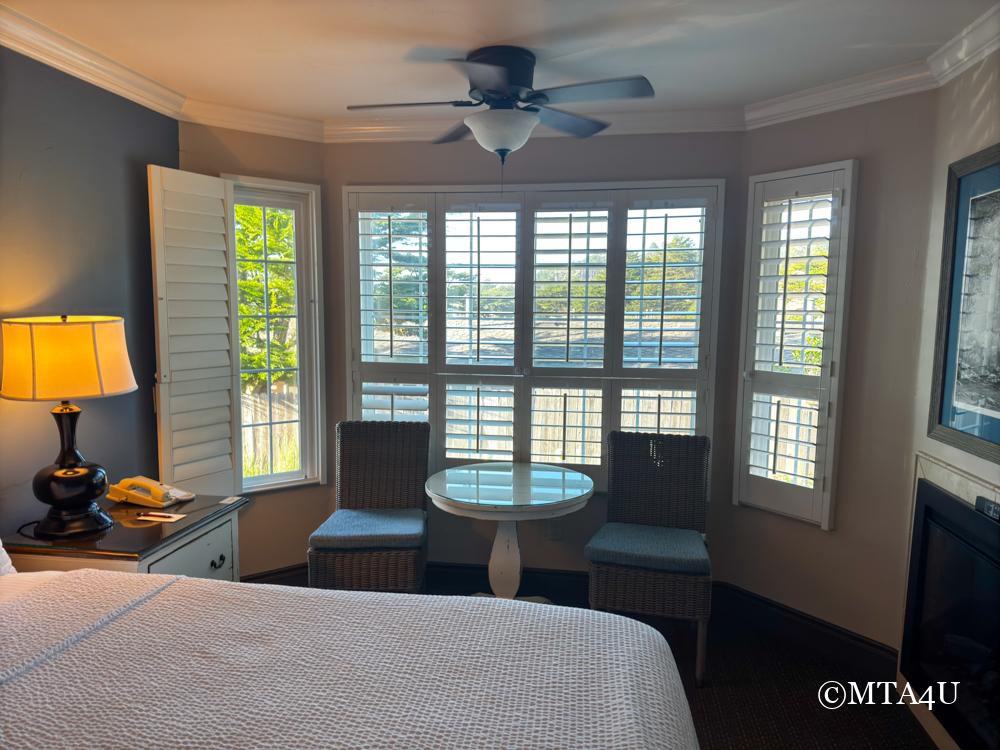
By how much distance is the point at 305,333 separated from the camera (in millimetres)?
3379

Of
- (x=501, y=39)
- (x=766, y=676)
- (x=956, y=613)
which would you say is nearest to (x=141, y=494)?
(x=501, y=39)

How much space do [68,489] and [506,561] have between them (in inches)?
68.3

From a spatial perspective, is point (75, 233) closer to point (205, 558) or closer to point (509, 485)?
point (205, 558)

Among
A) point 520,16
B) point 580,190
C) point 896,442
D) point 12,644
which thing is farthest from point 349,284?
point 896,442

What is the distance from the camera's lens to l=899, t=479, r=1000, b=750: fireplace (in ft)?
6.35

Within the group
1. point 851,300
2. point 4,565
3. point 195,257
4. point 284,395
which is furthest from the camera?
point 284,395

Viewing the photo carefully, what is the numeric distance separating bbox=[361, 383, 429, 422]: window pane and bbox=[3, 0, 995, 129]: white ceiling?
56.5 inches

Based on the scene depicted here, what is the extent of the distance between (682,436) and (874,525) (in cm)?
85

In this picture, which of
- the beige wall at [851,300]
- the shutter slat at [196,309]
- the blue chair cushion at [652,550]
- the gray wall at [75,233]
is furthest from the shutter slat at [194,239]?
the blue chair cushion at [652,550]

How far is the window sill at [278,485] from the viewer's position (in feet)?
10.8

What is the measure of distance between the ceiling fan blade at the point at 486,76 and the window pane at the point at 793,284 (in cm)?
146

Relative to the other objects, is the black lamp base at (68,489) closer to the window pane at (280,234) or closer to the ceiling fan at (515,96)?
the window pane at (280,234)

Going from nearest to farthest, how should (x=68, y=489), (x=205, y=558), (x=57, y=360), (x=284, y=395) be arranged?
(x=57, y=360), (x=68, y=489), (x=205, y=558), (x=284, y=395)

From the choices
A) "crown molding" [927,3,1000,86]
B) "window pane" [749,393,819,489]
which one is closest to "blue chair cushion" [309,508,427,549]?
"window pane" [749,393,819,489]
